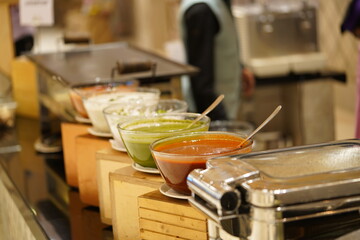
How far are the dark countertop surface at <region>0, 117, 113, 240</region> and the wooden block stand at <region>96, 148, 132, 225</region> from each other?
0.21 feet

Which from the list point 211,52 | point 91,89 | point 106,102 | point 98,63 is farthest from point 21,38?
point 106,102

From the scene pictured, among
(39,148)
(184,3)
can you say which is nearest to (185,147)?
(39,148)

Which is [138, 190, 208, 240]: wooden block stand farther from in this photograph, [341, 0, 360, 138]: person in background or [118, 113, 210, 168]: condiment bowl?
[341, 0, 360, 138]: person in background

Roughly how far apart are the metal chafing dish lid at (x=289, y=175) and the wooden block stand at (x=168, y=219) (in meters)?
0.18

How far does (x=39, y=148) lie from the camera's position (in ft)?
9.67

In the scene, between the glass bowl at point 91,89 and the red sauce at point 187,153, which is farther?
the glass bowl at point 91,89

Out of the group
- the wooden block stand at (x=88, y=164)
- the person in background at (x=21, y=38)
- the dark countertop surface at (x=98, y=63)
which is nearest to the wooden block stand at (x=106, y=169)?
the wooden block stand at (x=88, y=164)

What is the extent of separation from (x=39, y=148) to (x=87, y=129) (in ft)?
2.89

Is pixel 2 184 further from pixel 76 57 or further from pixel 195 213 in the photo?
pixel 195 213

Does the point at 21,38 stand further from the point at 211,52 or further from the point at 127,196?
the point at 127,196

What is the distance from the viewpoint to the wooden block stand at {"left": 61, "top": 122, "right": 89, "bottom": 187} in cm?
221

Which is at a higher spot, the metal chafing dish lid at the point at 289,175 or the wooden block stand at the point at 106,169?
the metal chafing dish lid at the point at 289,175

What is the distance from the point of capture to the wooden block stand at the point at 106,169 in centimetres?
175

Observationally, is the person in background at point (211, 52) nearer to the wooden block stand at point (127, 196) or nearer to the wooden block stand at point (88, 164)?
the wooden block stand at point (88, 164)
